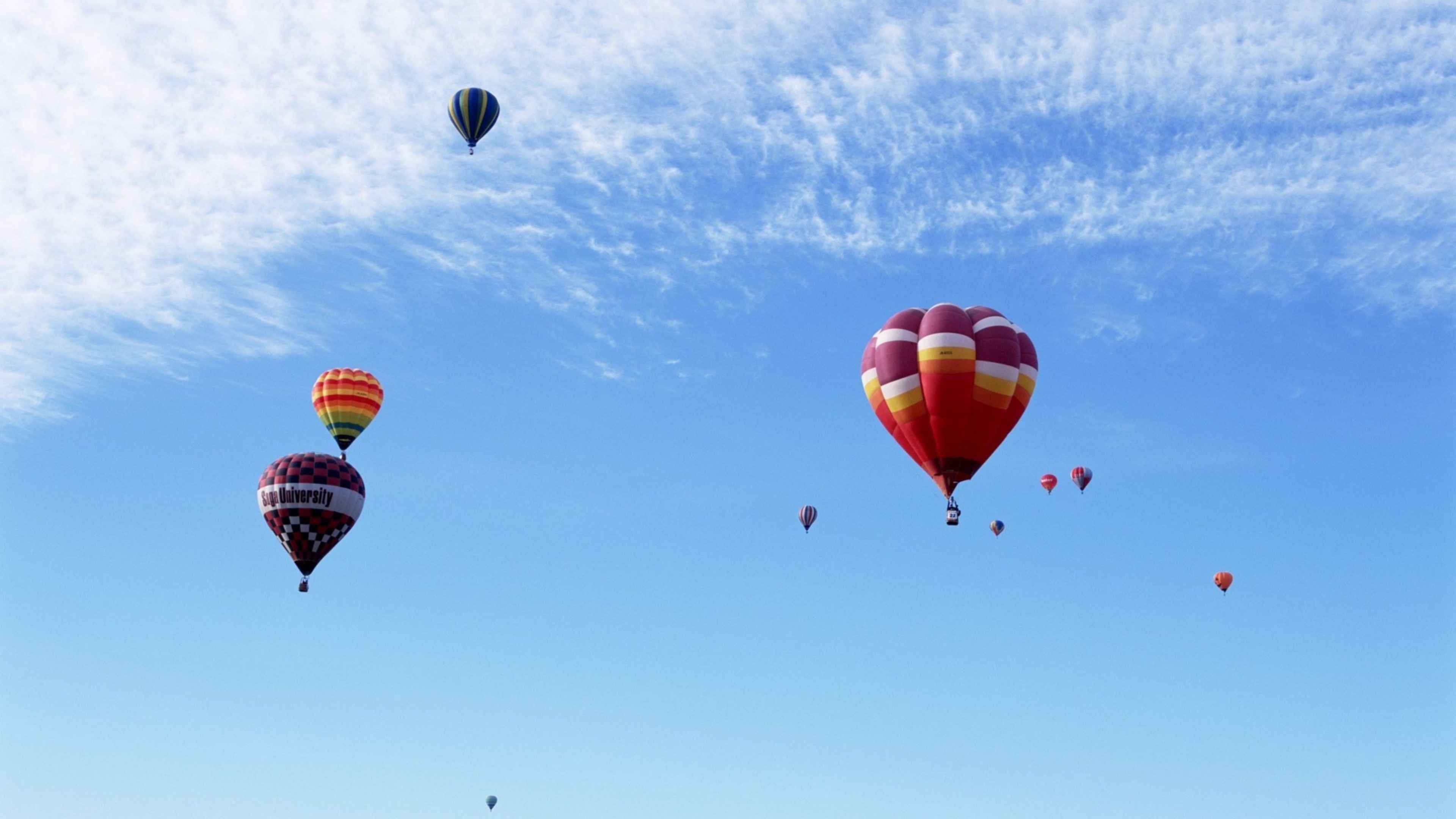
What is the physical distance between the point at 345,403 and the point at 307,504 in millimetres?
9154

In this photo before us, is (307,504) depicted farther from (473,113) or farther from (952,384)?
(952,384)

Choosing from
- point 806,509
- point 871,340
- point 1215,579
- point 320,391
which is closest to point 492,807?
point 806,509

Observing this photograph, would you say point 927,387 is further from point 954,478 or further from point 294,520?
point 294,520

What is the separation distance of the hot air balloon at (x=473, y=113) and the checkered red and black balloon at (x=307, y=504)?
1565 centimetres

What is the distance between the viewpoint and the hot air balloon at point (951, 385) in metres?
52.6

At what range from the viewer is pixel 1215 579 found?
314 ft

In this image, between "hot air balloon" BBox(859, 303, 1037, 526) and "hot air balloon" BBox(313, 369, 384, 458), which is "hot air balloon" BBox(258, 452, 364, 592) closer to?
"hot air balloon" BBox(313, 369, 384, 458)

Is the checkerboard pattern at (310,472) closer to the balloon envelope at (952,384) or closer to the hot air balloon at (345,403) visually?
the hot air balloon at (345,403)

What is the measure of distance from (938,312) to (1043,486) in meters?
49.5

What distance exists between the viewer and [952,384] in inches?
2063

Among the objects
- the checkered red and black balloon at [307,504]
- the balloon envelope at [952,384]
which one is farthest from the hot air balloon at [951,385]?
the checkered red and black balloon at [307,504]

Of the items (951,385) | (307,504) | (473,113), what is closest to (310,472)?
(307,504)

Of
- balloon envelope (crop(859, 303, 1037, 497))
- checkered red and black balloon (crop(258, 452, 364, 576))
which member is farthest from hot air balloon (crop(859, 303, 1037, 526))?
checkered red and black balloon (crop(258, 452, 364, 576))

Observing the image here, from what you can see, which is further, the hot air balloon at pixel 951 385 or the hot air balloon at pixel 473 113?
the hot air balloon at pixel 473 113
